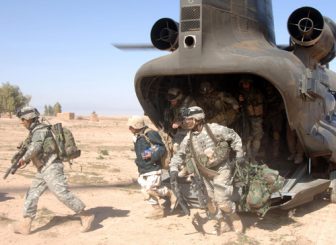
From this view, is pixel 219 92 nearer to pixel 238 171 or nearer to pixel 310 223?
pixel 238 171

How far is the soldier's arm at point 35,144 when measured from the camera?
5355mm

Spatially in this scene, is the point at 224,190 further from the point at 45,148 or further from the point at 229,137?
the point at 45,148

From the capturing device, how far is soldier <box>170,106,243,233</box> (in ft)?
18.1

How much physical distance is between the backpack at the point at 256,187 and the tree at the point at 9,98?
54.5 m

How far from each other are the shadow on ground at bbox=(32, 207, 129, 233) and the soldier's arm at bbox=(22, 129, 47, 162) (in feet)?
3.55

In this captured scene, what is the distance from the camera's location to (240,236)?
553 centimetres

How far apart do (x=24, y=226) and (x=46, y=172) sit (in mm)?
749

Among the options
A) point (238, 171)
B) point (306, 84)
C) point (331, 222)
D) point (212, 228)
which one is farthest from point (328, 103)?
point (212, 228)

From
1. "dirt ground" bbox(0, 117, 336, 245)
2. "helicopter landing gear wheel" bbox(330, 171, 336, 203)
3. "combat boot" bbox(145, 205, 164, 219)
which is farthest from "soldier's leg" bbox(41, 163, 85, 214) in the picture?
"helicopter landing gear wheel" bbox(330, 171, 336, 203)

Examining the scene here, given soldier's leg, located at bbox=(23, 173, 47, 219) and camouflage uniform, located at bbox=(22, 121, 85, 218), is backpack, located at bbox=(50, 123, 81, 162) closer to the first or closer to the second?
camouflage uniform, located at bbox=(22, 121, 85, 218)

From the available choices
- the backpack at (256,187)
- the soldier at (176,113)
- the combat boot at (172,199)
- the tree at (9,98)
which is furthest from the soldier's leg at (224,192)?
the tree at (9,98)

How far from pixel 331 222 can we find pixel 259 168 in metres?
1.41

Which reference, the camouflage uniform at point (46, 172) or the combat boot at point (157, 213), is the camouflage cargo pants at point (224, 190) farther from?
the camouflage uniform at point (46, 172)

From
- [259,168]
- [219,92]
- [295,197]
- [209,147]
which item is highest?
[219,92]
